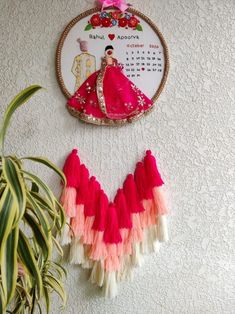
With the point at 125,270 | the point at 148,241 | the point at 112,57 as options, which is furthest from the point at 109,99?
the point at 125,270

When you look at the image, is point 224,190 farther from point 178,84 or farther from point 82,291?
point 82,291

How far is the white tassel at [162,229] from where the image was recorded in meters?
1.36

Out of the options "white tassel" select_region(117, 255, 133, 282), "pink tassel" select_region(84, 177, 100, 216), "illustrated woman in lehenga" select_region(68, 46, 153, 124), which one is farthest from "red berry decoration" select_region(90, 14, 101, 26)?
"white tassel" select_region(117, 255, 133, 282)

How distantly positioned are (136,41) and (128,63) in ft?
0.33

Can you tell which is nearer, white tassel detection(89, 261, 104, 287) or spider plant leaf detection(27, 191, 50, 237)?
spider plant leaf detection(27, 191, 50, 237)

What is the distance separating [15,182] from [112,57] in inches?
30.3

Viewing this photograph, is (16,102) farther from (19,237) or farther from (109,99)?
(109,99)

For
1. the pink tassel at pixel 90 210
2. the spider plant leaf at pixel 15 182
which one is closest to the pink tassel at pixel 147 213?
the pink tassel at pixel 90 210

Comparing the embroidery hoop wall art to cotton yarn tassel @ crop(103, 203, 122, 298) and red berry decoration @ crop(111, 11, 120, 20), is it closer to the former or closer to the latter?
red berry decoration @ crop(111, 11, 120, 20)

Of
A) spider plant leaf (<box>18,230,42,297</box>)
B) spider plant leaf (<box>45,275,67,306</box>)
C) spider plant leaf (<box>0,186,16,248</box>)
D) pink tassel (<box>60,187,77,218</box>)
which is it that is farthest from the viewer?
pink tassel (<box>60,187,77,218</box>)

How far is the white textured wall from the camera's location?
1417 mm

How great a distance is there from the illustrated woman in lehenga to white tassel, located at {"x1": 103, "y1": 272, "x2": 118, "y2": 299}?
64 cm

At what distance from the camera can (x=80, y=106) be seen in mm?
1381

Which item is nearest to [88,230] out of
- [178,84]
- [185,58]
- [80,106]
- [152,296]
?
[152,296]
